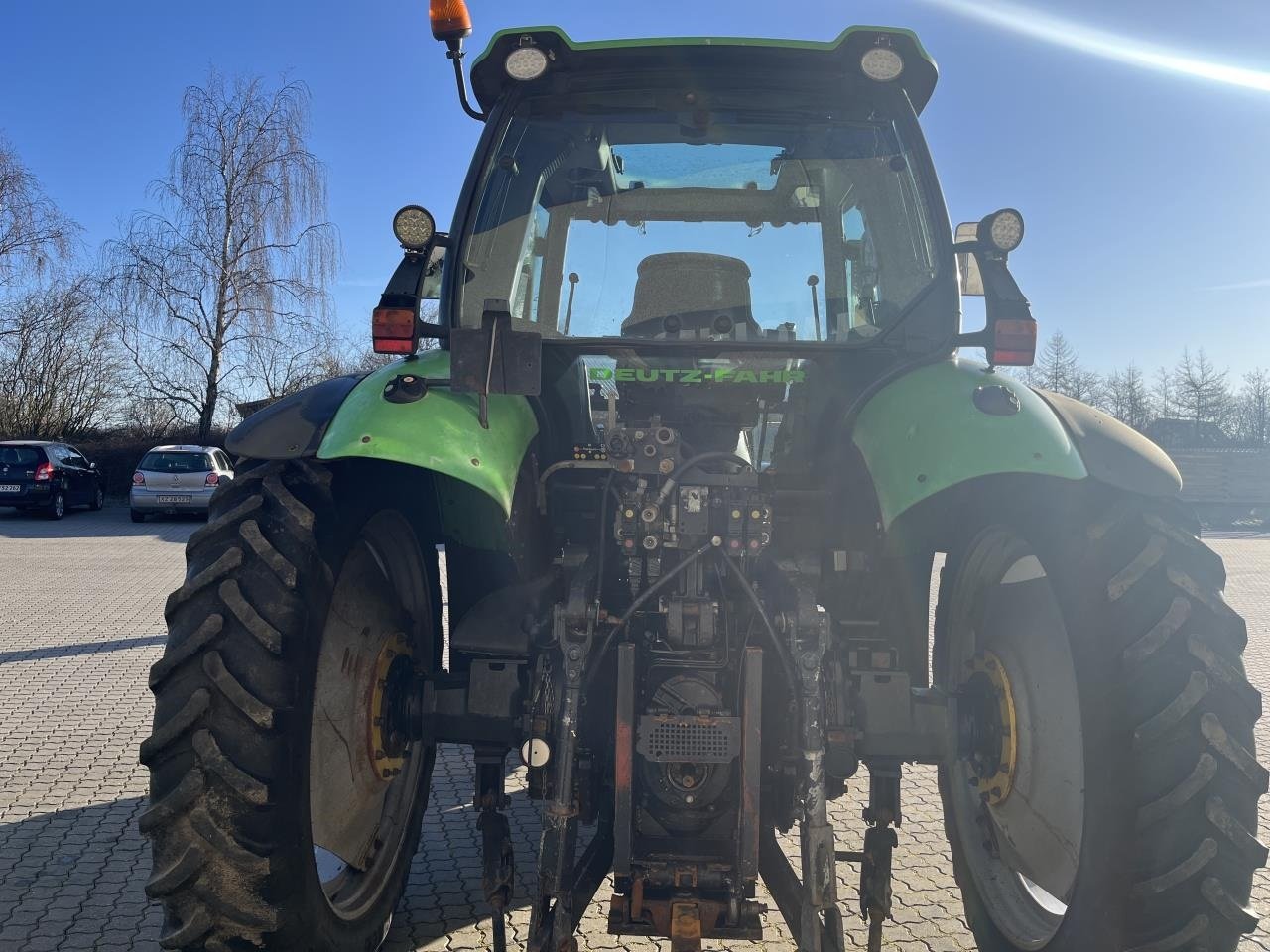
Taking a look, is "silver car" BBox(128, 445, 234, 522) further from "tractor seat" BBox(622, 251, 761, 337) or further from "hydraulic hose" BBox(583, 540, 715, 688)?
"hydraulic hose" BBox(583, 540, 715, 688)

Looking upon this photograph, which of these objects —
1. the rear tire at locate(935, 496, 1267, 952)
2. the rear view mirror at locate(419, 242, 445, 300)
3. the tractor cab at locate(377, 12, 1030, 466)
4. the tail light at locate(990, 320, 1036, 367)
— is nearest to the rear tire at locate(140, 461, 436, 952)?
the tractor cab at locate(377, 12, 1030, 466)

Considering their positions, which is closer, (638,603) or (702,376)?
(638,603)

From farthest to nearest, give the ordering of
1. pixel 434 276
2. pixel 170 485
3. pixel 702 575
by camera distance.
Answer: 1. pixel 170 485
2. pixel 434 276
3. pixel 702 575

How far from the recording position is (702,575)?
8.04ft

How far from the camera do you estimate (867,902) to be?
2.49 m

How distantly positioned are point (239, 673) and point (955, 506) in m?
1.88

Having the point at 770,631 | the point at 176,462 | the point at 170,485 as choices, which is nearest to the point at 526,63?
the point at 770,631

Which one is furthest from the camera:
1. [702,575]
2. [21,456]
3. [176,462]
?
[21,456]

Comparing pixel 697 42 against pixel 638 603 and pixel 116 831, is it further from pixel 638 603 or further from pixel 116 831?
pixel 116 831

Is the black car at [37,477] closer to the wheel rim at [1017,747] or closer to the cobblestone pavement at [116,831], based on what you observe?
the cobblestone pavement at [116,831]

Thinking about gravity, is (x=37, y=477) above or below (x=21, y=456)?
below

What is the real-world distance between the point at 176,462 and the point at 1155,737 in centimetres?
1967

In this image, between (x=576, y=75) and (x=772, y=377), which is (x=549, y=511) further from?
(x=576, y=75)

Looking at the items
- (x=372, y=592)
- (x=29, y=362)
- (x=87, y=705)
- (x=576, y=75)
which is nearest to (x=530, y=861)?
(x=372, y=592)
